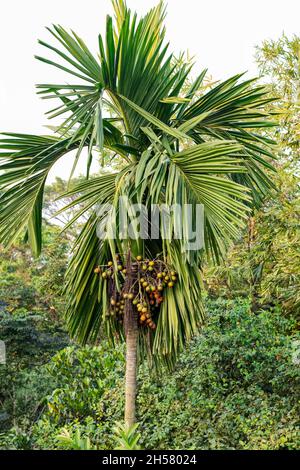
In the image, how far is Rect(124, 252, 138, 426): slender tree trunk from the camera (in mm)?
3256

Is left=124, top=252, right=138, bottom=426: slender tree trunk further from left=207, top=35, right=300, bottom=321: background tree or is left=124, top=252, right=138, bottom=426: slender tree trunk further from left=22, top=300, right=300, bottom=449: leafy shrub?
left=207, top=35, right=300, bottom=321: background tree

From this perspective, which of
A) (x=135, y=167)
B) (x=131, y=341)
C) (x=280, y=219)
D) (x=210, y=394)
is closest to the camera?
(x=135, y=167)

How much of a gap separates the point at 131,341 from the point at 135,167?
1.12 metres

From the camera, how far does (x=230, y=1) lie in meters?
6.04

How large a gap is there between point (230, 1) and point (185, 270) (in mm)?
4275

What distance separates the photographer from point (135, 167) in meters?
3.21

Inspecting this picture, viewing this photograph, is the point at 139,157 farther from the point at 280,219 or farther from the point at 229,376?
the point at 229,376

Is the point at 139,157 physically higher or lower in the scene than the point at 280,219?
higher

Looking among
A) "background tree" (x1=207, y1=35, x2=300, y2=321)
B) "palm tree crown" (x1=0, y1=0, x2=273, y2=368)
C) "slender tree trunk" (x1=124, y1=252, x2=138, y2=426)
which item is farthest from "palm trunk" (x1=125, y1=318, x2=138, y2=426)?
"background tree" (x1=207, y1=35, x2=300, y2=321)

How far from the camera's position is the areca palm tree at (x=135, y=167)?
2.91m

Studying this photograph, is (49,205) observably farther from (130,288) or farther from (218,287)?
(130,288)

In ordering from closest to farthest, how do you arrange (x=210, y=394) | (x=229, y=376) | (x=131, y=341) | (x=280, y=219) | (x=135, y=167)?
1. (x=135, y=167)
2. (x=131, y=341)
3. (x=210, y=394)
4. (x=229, y=376)
5. (x=280, y=219)

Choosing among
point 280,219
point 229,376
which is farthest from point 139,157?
point 229,376
